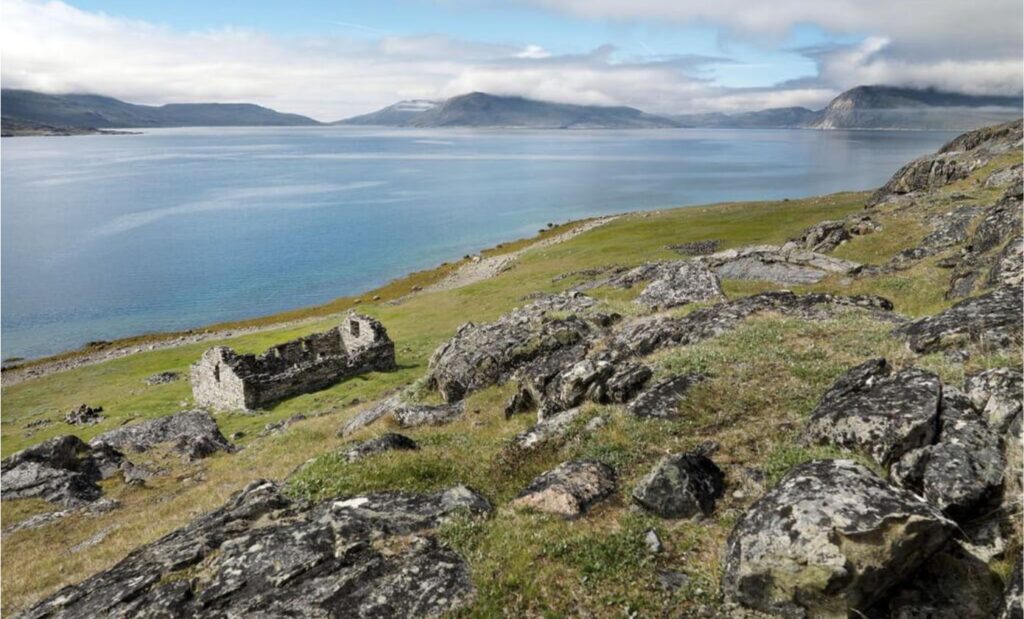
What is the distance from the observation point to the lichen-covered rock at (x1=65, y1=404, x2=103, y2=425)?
45125 mm

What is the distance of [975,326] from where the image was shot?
1742cm

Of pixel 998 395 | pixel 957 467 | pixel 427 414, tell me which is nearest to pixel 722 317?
pixel 427 414

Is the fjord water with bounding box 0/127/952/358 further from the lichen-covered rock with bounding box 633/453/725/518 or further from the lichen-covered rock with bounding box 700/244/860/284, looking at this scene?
the lichen-covered rock with bounding box 633/453/725/518

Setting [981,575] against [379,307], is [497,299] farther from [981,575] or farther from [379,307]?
[981,575]

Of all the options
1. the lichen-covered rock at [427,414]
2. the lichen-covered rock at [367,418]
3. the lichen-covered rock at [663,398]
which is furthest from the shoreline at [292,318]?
the lichen-covered rock at [663,398]

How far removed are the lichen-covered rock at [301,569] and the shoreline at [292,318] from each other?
66.7 meters

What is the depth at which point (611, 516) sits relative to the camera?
12.9 metres

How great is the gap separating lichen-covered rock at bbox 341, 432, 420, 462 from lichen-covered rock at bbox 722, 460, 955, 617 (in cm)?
1028

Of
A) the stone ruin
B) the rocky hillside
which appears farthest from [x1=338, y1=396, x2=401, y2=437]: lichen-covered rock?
the stone ruin

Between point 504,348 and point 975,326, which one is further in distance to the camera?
point 504,348

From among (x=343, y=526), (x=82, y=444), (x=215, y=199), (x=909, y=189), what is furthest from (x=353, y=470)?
(x=215, y=199)

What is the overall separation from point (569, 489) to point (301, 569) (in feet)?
18.7

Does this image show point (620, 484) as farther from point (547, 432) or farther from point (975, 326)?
point (975, 326)

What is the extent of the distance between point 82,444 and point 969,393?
38219 millimetres
